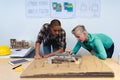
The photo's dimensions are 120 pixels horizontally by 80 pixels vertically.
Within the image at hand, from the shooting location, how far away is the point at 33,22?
3639mm

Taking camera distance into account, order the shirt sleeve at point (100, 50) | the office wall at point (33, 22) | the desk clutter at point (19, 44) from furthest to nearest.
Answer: the office wall at point (33, 22)
the desk clutter at point (19, 44)
the shirt sleeve at point (100, 50)

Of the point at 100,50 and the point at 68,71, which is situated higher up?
the point at 100,50

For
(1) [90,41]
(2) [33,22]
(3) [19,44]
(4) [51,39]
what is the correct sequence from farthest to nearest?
(2) [33,22], (3) [19,44], (4) [51,39], (1) [90,41]

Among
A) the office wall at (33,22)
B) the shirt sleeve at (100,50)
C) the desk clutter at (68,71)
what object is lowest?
the desk clutter at (68,71)

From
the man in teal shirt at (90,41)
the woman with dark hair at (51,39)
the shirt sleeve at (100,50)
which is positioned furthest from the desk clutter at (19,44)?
the shirt sleeve at (100,50)

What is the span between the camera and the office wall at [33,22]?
11.9 ft

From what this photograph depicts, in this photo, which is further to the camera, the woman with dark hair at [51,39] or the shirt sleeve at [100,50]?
the woman with dark hair at [51,39]

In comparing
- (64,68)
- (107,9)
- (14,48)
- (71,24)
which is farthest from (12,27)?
(64,68)

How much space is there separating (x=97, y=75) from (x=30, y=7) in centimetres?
229

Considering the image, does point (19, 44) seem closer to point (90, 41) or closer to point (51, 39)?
point (51, 39)

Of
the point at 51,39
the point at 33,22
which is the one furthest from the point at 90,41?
the point at 33,22

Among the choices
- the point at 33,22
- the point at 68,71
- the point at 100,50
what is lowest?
the point at 68,71

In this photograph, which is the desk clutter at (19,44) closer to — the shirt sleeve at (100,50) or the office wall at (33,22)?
the office wall at (33,22)

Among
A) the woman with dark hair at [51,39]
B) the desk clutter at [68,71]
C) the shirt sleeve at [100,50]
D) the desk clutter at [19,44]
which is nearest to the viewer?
the desk clutter at [68,71]
